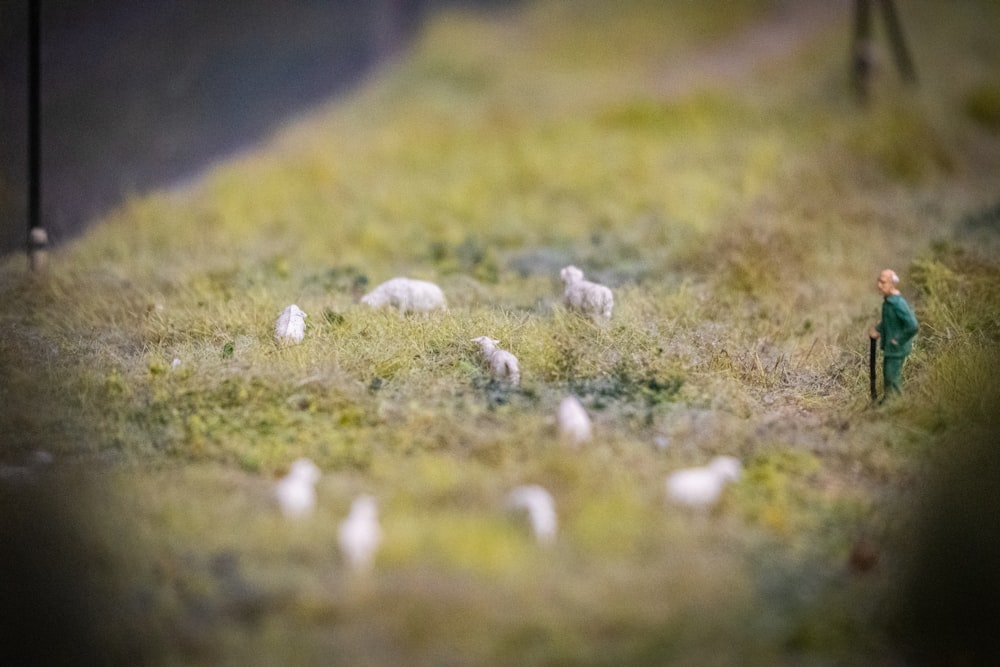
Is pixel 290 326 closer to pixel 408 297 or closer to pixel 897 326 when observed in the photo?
pixel 408 297

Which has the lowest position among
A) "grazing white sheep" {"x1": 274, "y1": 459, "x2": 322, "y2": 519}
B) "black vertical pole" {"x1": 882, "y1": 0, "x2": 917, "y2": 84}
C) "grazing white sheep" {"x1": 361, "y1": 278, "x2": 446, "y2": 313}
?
"grazing white sheep" {"x1": 274, "y1": 459, "x2": 322, "y2": 519}

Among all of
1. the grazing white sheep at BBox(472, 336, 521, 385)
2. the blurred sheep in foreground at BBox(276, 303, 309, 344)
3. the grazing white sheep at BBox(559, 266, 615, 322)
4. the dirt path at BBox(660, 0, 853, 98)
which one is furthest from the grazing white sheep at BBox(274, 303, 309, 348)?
the dirt path at BBox(660, 0, 853, 98)

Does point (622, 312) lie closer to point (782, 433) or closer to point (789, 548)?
point (782, 433)

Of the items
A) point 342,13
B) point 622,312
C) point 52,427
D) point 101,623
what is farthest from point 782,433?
point 342,13

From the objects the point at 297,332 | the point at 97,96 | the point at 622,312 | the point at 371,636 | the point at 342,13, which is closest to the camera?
the point at 371,636

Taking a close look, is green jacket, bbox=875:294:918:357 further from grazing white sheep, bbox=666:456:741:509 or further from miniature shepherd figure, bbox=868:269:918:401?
grazing white sheep, bbox=666:456:741:509

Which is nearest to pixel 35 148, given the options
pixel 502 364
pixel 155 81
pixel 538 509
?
pixel 155 81
